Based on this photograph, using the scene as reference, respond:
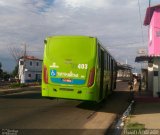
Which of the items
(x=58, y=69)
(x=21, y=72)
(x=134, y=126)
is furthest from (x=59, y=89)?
(x=21, y=72)

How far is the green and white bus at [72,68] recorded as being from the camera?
1844 cm

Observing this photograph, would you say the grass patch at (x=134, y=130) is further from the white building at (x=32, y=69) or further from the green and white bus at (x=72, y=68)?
the white building at (x=32, y=69)

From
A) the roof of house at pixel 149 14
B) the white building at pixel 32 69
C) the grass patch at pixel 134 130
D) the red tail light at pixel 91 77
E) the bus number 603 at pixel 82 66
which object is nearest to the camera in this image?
the grass patch at pixel 134 130

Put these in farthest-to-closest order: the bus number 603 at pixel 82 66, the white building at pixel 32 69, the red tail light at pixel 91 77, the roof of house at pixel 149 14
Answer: the white building at pixel 32 69
the roof of house at pixel 149 14
the bus number 603 at pixel 82 66
the red tail light at pixel 91 77

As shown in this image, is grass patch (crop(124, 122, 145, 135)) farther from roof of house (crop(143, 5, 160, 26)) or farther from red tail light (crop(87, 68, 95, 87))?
roof of house (crop(143, 5, 160, 26))

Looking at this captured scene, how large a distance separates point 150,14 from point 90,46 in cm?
1944

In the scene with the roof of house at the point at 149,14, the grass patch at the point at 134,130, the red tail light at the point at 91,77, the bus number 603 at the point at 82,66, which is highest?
the roof of house at the point at 149,14

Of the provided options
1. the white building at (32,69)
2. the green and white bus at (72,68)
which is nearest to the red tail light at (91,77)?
the green and white bus at (72,68)

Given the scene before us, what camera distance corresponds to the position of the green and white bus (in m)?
18.4

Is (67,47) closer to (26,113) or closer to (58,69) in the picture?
(58,69)

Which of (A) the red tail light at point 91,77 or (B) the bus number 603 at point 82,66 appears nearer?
(A) the red tail light at point 91,77

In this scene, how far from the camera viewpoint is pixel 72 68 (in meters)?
18.6

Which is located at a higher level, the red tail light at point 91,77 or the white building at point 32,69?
the white building at point 32,69

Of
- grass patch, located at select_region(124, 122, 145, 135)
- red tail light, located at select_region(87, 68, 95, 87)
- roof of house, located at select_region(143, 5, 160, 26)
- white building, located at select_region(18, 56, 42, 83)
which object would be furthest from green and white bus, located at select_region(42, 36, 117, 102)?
white building, located at select_region(18, 56, 42, 83)
